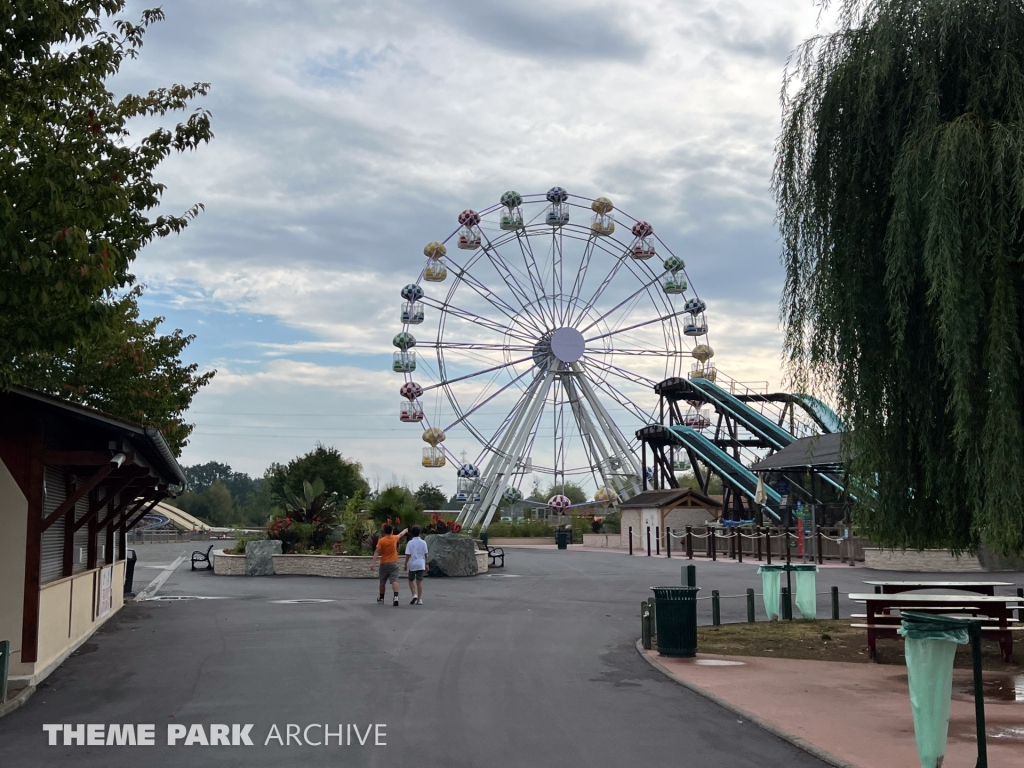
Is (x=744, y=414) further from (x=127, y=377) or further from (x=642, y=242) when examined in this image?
(x=127, y=377)

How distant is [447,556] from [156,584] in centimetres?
785

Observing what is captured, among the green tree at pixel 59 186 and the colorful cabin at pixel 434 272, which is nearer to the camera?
the green tree at pixel 59 186

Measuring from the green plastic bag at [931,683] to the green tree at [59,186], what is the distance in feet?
23.4

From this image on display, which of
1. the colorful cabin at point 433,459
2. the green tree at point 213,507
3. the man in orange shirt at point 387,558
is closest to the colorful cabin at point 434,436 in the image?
the colorful cabin at point 433,459

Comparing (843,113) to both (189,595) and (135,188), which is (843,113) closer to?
(135,188)

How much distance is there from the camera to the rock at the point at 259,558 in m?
28.5

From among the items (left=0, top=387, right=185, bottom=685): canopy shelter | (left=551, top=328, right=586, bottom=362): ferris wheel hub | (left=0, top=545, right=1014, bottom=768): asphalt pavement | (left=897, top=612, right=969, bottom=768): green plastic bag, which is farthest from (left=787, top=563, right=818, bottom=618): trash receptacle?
(left=551, top=328, right=586, bottom=362): ferris wheel hub

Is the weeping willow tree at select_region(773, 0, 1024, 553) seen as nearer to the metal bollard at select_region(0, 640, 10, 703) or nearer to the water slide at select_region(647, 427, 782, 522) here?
the metal bollard at select_region(0, 640, 10, 703)

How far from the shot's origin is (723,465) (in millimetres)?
46344

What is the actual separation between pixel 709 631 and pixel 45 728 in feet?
31.0

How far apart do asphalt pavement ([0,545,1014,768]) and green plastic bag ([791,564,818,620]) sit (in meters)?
1.38

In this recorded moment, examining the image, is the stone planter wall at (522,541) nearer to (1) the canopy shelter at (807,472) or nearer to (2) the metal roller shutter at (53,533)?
(1) the canopy shelter at (807,472)

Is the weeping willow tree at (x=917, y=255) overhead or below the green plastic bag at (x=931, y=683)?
overhead

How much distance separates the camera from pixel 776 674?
10.7m
